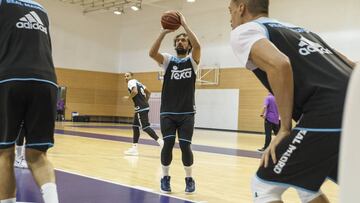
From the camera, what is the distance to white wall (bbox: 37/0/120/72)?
24266 millimetres

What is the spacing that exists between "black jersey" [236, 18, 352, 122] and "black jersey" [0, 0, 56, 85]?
61.2 inches

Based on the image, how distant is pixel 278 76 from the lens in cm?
205

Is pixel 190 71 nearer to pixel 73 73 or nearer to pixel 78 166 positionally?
pixel 78 166

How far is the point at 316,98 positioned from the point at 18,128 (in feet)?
6.48

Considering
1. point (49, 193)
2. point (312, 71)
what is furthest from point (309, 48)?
point (49, 193)

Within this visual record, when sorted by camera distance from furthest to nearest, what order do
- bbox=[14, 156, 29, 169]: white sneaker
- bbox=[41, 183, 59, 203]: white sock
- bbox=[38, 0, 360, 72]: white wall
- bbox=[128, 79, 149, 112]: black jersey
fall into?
bbox=[38, 0, 360, 72]: white wall → bbox=[128, 79, 149, 112]: black jersey → bbox=[14, 156, 29, 169]: white sneaker → bbox=[41, 183, 59, 203]: white sock

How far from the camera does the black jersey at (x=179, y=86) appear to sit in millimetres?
5102

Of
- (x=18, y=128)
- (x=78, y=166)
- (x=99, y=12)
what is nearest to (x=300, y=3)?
(x=99, y=12)

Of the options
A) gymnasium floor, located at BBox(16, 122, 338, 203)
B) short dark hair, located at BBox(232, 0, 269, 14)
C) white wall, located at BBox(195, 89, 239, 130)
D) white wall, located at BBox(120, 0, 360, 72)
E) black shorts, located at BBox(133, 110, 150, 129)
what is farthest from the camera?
white wall, located at BBox(195, 89, 239, 130)

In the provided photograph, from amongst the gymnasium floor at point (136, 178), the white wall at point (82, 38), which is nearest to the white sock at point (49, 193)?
the gymnasium floor at point (136, 178)

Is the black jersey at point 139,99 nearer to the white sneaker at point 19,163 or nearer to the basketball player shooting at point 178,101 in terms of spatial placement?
the white sneaker at point 19,163

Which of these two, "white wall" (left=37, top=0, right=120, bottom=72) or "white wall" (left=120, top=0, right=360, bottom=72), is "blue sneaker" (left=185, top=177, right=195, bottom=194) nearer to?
"white wall" (left=120, top=0, right=360, bottom=72)

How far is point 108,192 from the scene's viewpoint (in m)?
4.72

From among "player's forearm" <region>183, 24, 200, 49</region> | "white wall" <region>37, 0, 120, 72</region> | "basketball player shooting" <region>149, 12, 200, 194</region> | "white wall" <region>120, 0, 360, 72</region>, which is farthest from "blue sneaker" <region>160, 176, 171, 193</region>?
"white wall" <region>37, 0, 120, 72</region>
